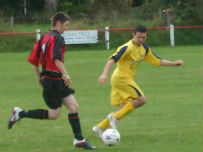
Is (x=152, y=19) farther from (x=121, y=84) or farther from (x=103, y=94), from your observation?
(x=121, y=84)

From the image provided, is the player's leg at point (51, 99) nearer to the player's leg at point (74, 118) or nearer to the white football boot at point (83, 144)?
the player's leg at point (74, 118)

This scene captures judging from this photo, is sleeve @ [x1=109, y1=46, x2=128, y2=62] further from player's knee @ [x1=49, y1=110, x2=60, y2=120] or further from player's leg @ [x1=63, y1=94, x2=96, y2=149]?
player's knee @ [x1=49, y1=110, x2=60, y2=120]

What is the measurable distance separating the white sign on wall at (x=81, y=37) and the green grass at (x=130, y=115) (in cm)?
982

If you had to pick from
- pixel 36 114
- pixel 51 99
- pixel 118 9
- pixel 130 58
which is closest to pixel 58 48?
pixel 51 99

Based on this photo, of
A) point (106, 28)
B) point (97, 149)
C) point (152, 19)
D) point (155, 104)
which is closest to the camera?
point (97, 149)

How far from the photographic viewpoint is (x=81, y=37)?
30.6m

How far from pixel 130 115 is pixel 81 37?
2021 centimetres

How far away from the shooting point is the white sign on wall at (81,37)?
30406 millimetres

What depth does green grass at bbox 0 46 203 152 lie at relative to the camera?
797 centimetres

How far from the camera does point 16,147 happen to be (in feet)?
25.9

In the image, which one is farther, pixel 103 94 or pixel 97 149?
pixel 103 94

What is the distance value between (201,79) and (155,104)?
4687 millimetres

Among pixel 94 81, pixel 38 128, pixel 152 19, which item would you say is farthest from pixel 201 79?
pixel 152 19

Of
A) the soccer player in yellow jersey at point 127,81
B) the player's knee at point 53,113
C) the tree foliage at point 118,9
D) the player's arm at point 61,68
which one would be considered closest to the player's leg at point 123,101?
the soccer player in yellow jersey at point 127,81
